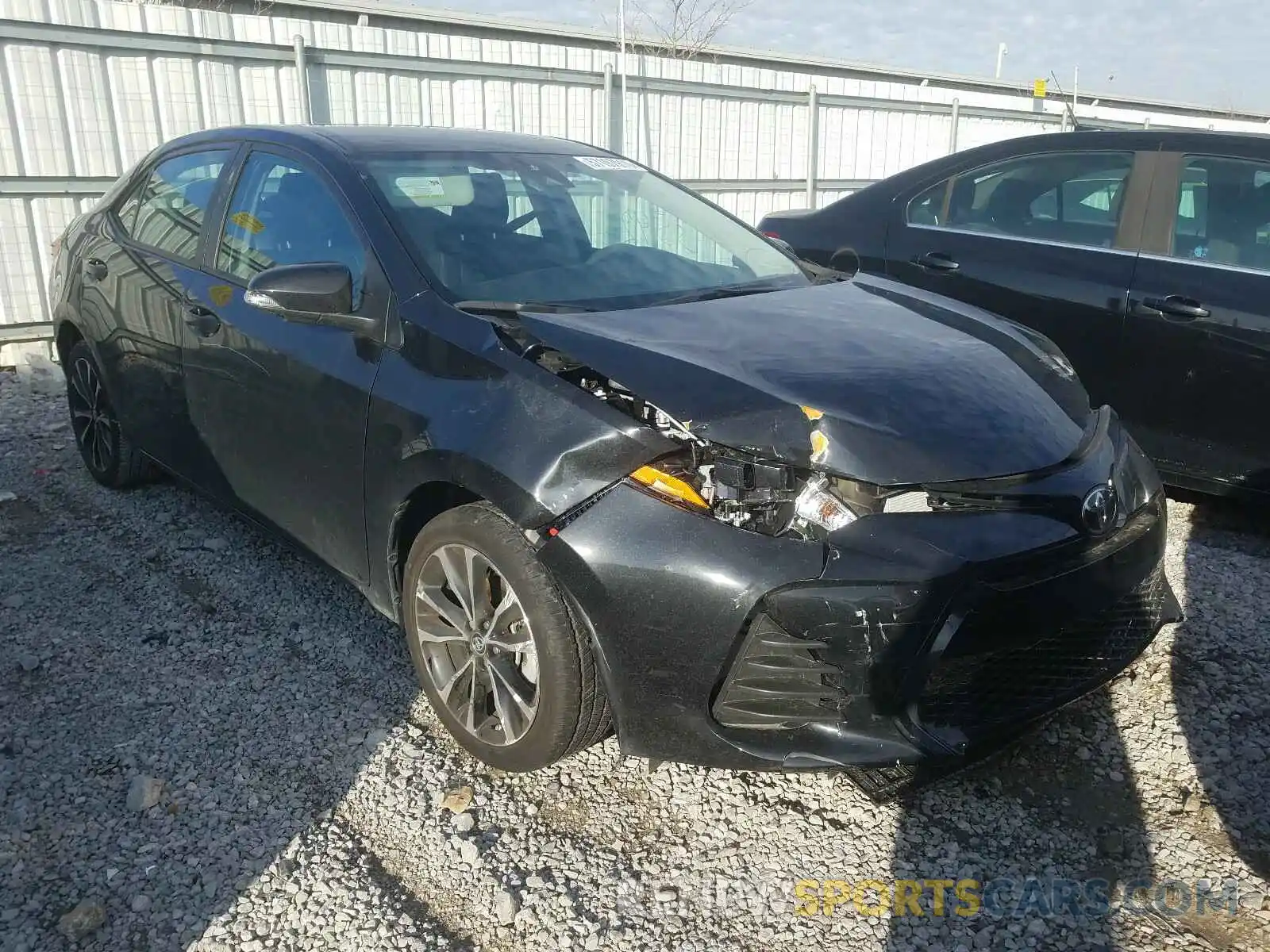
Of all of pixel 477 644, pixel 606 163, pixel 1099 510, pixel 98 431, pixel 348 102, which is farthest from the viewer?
pixel 348 102

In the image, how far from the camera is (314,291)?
2857mm

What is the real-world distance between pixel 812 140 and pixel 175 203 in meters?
8.64

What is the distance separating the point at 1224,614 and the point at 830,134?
363 inches

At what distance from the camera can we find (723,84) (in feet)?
34.6

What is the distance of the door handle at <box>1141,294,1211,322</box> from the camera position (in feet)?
13.5

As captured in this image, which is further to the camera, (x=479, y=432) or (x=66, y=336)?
(x=66, y=336)

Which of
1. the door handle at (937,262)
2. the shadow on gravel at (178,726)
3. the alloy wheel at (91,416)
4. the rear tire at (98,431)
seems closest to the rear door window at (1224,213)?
the door handle at (937,262)

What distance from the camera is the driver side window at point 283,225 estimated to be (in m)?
3.14

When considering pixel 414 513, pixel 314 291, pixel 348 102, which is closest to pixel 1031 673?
pixel 414 513

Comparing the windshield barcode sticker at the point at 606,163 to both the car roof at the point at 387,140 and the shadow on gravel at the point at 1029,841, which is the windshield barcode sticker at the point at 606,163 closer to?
the car roof at the point at 387,140

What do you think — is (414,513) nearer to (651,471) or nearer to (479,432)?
(479,432)

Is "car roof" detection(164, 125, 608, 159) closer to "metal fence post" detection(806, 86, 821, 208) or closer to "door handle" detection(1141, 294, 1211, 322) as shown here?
"door handle" detection(1141, 294, 1211, 322)

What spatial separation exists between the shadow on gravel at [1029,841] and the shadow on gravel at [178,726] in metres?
1.13

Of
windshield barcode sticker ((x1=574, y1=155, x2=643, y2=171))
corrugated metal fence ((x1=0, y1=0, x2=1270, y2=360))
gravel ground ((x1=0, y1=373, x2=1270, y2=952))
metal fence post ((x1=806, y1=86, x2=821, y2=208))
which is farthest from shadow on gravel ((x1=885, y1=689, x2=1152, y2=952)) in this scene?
metal fence post ((x1=806, y1=86, x2=821, y2=208))
